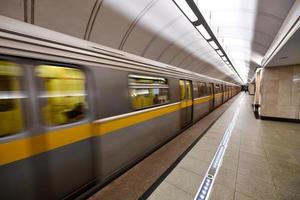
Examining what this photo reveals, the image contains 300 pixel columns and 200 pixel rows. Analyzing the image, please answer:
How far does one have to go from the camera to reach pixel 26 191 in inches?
61.4

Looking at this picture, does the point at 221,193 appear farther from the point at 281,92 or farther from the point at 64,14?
the point at 281,92

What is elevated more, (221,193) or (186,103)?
(186,103)

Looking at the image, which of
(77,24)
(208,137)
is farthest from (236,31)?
(77,24)

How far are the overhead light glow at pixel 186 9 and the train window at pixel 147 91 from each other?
1772 mm

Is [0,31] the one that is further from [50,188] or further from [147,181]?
[147,181]

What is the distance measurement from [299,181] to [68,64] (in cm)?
456

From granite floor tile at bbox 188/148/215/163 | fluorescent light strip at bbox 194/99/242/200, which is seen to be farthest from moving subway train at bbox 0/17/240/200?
fluorescent light strip at bbox 194/99/242/200

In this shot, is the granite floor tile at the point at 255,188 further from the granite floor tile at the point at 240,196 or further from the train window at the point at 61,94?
the train window at the point at 61,94

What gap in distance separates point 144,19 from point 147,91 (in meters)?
2.86

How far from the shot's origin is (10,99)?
4.89ft

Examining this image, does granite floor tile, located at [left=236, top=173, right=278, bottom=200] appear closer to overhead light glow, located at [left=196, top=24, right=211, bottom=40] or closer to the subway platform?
the subway platform

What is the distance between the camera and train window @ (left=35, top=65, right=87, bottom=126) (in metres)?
1.74

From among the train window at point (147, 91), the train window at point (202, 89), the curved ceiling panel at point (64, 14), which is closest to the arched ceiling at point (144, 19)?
the curved ceiling panel at point (64, 14)

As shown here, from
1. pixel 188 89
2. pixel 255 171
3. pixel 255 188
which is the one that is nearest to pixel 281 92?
pixel 188 89
